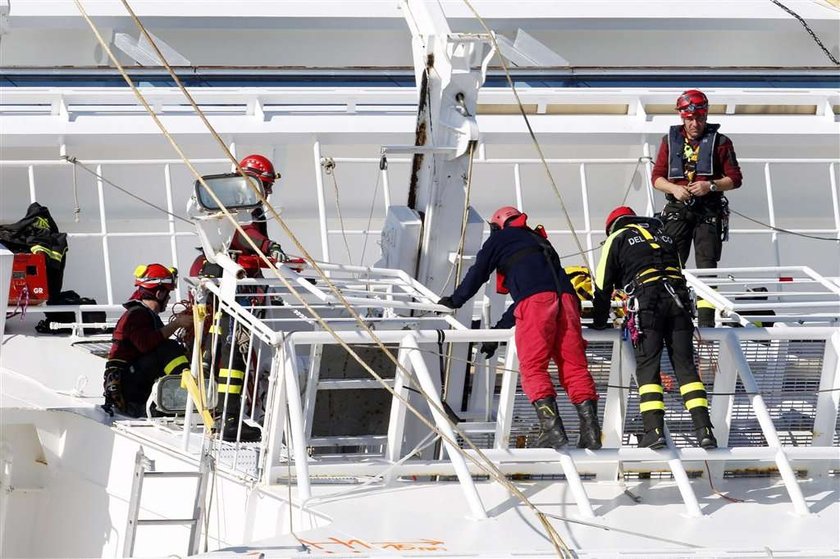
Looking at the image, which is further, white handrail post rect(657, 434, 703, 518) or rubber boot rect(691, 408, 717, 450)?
rubber boot rect(691, 408, 717, 450)

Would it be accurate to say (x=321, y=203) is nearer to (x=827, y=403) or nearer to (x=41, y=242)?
(x=41, y=242)

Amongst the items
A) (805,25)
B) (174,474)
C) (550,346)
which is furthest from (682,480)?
(805,25)

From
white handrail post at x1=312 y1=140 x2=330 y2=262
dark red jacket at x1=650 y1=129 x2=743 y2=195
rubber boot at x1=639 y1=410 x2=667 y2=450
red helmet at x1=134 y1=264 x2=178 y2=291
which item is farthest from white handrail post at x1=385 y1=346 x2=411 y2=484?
white handrail post at x1=312 y1=140 x2=330 y2=262

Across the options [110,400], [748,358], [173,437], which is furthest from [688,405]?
[110,400]

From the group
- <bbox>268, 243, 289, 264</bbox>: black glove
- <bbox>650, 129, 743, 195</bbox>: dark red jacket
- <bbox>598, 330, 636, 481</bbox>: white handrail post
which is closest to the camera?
<bbox>598, 330, 636, 481</bbox>: white handrail post

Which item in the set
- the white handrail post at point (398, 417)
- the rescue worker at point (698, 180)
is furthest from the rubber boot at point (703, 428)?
the rescue worker at point (698, 180)

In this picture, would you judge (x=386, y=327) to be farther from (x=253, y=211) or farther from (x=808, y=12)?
(x=808, y=12)

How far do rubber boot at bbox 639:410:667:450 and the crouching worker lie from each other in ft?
10.6

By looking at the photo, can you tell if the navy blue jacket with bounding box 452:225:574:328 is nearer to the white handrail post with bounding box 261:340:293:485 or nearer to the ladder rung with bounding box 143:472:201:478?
the white handrail post with bounding box 261:340:293:485

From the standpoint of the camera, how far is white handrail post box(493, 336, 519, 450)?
7.44 meters

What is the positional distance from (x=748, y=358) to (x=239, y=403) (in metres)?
3.01

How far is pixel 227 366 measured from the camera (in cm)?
797

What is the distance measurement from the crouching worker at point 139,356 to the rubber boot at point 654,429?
324 centimetres

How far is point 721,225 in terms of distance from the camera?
972 cm
